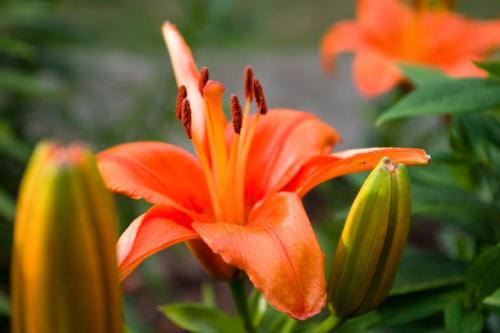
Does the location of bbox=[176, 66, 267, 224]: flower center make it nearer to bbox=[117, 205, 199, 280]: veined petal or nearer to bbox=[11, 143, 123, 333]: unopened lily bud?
bbox=[117, 205, 199, 280]: veined petal

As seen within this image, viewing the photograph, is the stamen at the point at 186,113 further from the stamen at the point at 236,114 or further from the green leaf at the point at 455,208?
the green leaf at the point at 455,208

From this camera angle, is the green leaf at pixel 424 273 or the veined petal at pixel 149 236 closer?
the veined petal at pixel 149 236

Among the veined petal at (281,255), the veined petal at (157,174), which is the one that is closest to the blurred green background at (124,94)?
the veined petal at (157,174)

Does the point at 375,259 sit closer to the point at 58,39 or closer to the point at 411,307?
the point at 411,307

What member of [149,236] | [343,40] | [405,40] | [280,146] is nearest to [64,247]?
[149,236]

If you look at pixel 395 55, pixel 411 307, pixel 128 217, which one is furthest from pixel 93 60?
pixel 411 307
